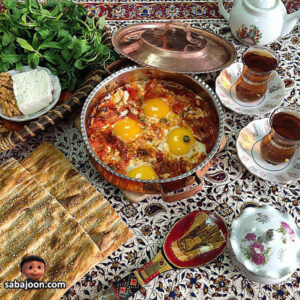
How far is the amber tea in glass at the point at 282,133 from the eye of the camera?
1850 mm

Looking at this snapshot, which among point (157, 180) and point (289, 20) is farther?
point (289, 20)

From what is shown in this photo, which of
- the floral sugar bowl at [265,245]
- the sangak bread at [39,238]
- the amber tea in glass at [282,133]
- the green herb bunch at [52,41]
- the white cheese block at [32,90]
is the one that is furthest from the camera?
the green herb bunch at [52,41]

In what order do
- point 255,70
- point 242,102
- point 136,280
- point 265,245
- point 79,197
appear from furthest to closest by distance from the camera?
point 242,102, point 255,70, point 79,197, point 136,280, point 265,245

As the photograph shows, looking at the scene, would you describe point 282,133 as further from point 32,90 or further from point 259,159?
point 32,90

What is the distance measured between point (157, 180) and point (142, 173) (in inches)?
9.3

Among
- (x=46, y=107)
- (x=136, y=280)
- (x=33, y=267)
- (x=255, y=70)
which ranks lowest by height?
(x=136, y=280)

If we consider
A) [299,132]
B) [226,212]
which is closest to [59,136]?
[226,212]

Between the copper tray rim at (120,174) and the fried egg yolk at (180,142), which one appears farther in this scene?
the fried egg yolk at (180,142)

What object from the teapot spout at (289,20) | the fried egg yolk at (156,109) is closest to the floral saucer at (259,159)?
the fried egg yolk at (156,109)

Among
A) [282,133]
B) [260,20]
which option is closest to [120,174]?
[282,133]

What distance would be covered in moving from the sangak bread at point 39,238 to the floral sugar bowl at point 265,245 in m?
0.70

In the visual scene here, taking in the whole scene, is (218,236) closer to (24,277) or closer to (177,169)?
(177,169)

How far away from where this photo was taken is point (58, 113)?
77.7 inches

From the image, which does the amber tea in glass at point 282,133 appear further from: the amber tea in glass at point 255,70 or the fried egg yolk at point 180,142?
the fried egg yolk at point 180,142
